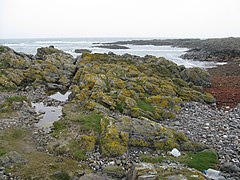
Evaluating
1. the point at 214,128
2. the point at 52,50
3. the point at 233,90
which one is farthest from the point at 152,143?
the point at 52,50

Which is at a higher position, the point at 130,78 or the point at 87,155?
the point at 130,78

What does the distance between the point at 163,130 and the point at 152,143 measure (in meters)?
1.21

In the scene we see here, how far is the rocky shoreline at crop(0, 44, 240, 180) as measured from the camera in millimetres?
12477

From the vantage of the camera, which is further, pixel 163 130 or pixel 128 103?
pixel 128 103

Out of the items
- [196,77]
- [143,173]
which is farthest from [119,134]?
[196,77]

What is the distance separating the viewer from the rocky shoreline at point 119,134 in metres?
12.5

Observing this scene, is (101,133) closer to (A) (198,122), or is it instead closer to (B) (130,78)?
(A) (198,122)

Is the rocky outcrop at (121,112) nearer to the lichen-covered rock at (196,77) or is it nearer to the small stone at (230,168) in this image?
the lichen-covered rock at (196,77)

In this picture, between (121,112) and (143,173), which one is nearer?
(143,173)

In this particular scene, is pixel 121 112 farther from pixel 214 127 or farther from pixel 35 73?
pixel 35 73

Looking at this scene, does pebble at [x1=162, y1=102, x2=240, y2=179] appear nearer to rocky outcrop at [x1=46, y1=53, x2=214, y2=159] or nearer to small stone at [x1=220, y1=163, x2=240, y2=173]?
small stone at [x1=220, y1=163, x2=240, y2=173]

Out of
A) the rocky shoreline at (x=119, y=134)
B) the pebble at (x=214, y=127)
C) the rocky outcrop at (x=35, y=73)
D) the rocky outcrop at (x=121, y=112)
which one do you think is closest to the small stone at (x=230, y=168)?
the rocky shoreline at (x=119, y=134)

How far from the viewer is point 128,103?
66.2ft

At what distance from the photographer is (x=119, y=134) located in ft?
49.3
